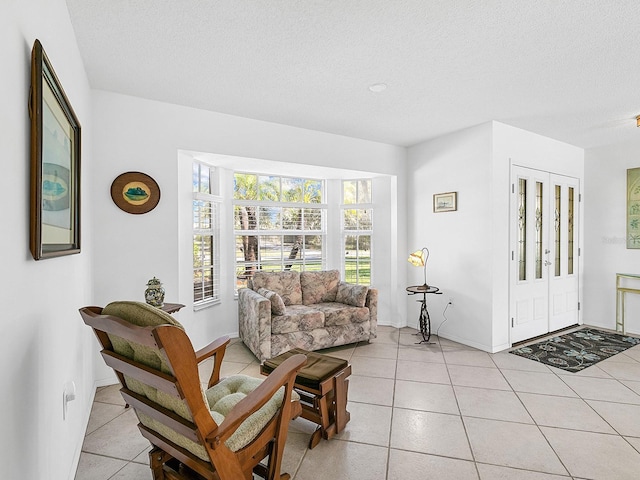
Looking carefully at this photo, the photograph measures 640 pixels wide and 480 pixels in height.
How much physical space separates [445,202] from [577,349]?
223 cm

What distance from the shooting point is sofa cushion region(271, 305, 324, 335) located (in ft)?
11.9

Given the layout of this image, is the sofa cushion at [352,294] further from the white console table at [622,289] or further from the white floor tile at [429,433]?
the white console table at [622,289]

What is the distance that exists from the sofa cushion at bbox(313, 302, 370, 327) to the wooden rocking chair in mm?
2138

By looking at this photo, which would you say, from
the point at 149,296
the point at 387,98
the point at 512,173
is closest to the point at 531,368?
the point at 512,173

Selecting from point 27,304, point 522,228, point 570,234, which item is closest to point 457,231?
point 522,228

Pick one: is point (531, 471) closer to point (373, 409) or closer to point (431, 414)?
point (431, 414)

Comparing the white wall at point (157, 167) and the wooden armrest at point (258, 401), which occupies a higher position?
the white wall at point (157, 167)

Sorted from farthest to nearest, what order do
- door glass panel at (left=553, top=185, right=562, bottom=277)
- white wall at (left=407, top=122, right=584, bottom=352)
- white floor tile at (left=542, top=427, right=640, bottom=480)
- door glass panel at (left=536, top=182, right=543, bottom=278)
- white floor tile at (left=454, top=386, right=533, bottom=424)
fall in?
1. door glass panel at (left=553, top=185, right=562, bottom=277)
2. door glass panel at (left=536, top=182, right=543, bottom=278)
3. white wall at (left=407, top=122, right=584, bottom=352)
4. white floor tile at (left=454, top=386, right=533, bottom=424)
5. white floor tile at (left=542, top=427, right=640, bottom=480)

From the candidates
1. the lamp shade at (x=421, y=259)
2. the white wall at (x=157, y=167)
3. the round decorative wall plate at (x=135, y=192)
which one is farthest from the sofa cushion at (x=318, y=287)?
the round decorative wall plate at (x=135, y=192)

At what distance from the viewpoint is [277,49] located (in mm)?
2406

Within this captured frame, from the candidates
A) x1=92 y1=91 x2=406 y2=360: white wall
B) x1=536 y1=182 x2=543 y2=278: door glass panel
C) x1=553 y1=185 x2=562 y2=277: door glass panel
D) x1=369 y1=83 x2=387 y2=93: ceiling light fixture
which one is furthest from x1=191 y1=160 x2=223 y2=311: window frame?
x1=553 y1=185 x2=562 y2=277: door glass panel

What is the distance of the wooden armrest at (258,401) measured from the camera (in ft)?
4.39

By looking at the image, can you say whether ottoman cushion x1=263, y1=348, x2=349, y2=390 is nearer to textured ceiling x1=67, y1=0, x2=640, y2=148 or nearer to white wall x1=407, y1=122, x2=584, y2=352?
textured ceiling x1=67, y1=0, x2=640, y2=148

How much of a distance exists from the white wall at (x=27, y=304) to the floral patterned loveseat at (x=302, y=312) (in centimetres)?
177
